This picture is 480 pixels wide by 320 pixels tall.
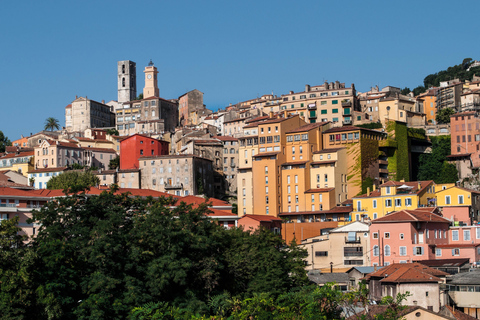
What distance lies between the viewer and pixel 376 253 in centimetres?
7356

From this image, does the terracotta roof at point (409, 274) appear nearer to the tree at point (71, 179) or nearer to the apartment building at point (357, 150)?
the apartment building at point (357, 150)

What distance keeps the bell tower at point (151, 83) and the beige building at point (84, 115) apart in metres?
12.2

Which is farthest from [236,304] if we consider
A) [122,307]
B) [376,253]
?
[376,253]

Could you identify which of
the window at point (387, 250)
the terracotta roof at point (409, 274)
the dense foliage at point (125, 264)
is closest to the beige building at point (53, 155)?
the dense foliage at point (125, 264)

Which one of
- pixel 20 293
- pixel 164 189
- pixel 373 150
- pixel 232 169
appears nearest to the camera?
pixel 20 293

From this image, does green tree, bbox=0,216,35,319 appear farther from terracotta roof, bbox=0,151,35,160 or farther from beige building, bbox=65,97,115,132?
beige building, bbox=65,97,115,132

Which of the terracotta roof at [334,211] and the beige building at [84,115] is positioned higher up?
the beige building at [84,115]

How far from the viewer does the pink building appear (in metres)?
71.8

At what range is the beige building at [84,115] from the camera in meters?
162

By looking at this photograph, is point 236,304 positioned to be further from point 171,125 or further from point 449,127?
point 171,125

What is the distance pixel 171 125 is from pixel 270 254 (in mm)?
102554

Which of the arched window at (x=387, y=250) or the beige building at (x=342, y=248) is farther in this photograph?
the beige building at (x=342, y=248)

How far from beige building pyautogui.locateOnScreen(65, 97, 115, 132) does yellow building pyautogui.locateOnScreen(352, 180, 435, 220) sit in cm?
8924

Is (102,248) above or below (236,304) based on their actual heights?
above
